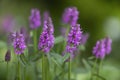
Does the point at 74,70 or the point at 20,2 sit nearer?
the point at 74,70

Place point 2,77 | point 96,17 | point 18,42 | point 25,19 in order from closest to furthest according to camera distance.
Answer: point 18,42, point 2,77, point 25,19, point 96,17

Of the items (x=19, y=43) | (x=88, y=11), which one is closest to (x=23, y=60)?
(x=19, y=43)

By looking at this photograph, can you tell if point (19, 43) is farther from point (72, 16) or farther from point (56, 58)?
point (72, 16)

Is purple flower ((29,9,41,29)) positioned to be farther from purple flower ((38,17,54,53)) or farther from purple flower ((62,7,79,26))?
purple flower ((38,17,54,53))

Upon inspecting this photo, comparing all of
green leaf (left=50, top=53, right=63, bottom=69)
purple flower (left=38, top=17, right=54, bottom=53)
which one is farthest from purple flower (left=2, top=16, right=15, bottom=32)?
purple flower (left=38, top=17, right=54, bottom=53)

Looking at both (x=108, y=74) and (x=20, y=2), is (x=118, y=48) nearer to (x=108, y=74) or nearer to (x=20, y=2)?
(x=108, y=74)

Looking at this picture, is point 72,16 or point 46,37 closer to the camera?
point 46,37

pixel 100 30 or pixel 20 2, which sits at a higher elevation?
pixel 20 2

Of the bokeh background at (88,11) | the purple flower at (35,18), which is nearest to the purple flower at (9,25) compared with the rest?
the purple flower at (35,18)

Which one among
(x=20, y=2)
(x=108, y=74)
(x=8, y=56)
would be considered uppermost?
(x=20, y=2)

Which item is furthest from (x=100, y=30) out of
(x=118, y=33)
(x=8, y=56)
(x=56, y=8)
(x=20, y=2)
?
(x=8, y=56)

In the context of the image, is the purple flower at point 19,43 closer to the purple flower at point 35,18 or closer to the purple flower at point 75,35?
the purple flower at point 75,35
